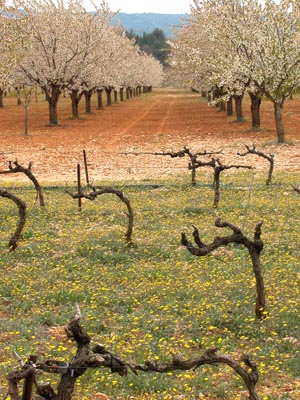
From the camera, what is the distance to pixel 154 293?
1297cm

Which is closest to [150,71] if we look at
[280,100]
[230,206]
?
[280,100]

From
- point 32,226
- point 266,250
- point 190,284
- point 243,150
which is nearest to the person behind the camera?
point 190,284

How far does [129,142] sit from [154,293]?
28.3m

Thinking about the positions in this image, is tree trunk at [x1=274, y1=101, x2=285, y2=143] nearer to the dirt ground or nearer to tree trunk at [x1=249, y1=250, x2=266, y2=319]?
the dirt ground

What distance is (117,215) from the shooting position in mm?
20078

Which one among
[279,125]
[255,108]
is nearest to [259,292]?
[279,125]

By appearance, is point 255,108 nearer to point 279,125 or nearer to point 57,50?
point 279,125

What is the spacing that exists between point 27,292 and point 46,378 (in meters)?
4.15

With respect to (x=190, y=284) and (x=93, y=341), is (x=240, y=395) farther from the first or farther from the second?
(x=190, y=284)

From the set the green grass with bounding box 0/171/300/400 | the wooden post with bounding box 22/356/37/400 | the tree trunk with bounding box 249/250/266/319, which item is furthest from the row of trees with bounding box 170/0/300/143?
the wooden post with bounding box 22/356/37/400

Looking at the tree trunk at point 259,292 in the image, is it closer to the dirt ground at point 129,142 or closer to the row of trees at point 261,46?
the dirt ground at point 129,142

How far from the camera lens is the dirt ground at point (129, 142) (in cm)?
3044

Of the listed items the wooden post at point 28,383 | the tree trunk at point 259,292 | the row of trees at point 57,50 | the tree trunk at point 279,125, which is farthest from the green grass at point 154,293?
the row of trees at point 57,50

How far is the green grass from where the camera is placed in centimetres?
923
